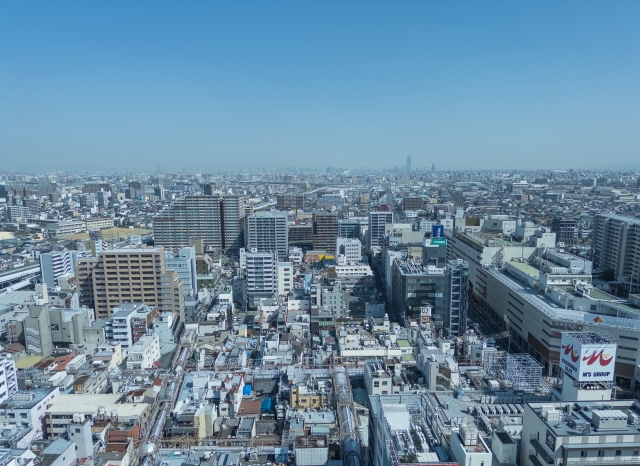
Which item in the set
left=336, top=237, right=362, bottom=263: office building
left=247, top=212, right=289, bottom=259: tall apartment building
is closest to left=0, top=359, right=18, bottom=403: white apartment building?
left=336, top=237, right=362, bottom=263: office building

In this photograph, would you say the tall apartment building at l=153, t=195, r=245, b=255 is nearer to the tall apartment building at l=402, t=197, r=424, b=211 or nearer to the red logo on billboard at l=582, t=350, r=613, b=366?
the tall apartment building at l=402, t=197, r=424, b=211

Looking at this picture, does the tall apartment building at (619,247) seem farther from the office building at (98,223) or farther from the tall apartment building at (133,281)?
the office building at (98,223)

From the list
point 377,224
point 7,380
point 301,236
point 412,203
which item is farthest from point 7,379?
point 412,203

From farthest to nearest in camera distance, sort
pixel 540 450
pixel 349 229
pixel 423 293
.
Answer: pixel 349 229 → pixel 423 293 → pixel 540 450

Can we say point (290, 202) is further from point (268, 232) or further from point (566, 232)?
point (566, 232)

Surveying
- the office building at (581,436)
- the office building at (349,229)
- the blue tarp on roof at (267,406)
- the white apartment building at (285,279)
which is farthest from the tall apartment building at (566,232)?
the office building at (581,436)
